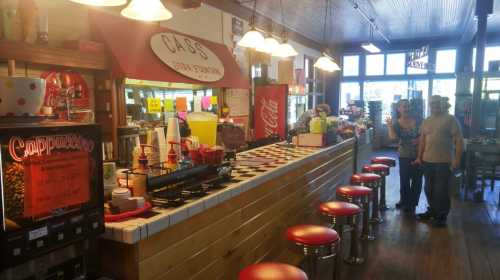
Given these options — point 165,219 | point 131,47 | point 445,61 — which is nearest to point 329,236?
point 165,219

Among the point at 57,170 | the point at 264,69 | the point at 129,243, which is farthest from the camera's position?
the point at 264,69

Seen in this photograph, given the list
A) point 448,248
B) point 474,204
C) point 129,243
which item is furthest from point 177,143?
point 474,204

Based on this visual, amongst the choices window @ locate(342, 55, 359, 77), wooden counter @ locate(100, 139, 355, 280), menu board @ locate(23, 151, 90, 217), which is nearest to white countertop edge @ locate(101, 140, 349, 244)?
wooden counter @ locate(100, 139, 355, 280)

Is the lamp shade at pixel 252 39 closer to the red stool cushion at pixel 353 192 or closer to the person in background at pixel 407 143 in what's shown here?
the red stool cushion at pixel 353 192

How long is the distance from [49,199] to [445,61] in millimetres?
12702

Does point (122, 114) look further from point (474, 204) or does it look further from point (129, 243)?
point (474, 204)

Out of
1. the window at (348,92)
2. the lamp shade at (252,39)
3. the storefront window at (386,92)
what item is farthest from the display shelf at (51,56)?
the storefront window at (386,92)

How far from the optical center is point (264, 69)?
25.0ft

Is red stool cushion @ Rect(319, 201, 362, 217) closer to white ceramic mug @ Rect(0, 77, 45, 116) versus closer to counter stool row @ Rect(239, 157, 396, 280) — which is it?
counter stool row @ Rect(239, 157, 396, 280)

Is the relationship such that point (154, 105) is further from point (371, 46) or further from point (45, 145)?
point (371, 46)

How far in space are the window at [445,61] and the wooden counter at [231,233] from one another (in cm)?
944

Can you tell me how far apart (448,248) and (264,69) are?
4846mm

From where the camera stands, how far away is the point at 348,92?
13.3m

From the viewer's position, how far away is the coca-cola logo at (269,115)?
235 inches
